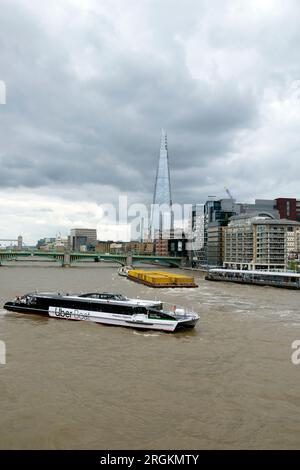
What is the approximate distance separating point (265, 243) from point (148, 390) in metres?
106

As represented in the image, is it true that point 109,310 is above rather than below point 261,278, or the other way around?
above

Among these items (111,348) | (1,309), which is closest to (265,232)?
(1,309)

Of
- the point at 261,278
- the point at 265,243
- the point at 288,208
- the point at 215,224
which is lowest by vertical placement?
the point at 261,278

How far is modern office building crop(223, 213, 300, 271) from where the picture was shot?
380ft

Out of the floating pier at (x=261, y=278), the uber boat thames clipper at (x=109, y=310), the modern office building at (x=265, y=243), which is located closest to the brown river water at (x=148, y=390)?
the uber boat thames clipper at (x=109, y=310)

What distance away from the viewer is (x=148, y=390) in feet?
53.4

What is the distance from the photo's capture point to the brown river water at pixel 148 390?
Result: 12.4m

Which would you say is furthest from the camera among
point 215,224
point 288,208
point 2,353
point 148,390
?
point 288,208

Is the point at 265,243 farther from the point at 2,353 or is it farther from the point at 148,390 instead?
the point at 148,390

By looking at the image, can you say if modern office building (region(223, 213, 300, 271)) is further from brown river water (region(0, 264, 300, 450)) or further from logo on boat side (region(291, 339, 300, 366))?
logo on boat side (region(291, 339, 300, 366))

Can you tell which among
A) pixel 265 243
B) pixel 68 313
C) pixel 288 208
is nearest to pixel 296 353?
pixel 68 313

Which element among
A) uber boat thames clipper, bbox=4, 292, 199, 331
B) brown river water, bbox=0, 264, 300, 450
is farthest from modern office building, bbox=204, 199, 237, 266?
brown river water, bbox=0, 264, 300, 450

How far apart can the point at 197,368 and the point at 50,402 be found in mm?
7291
